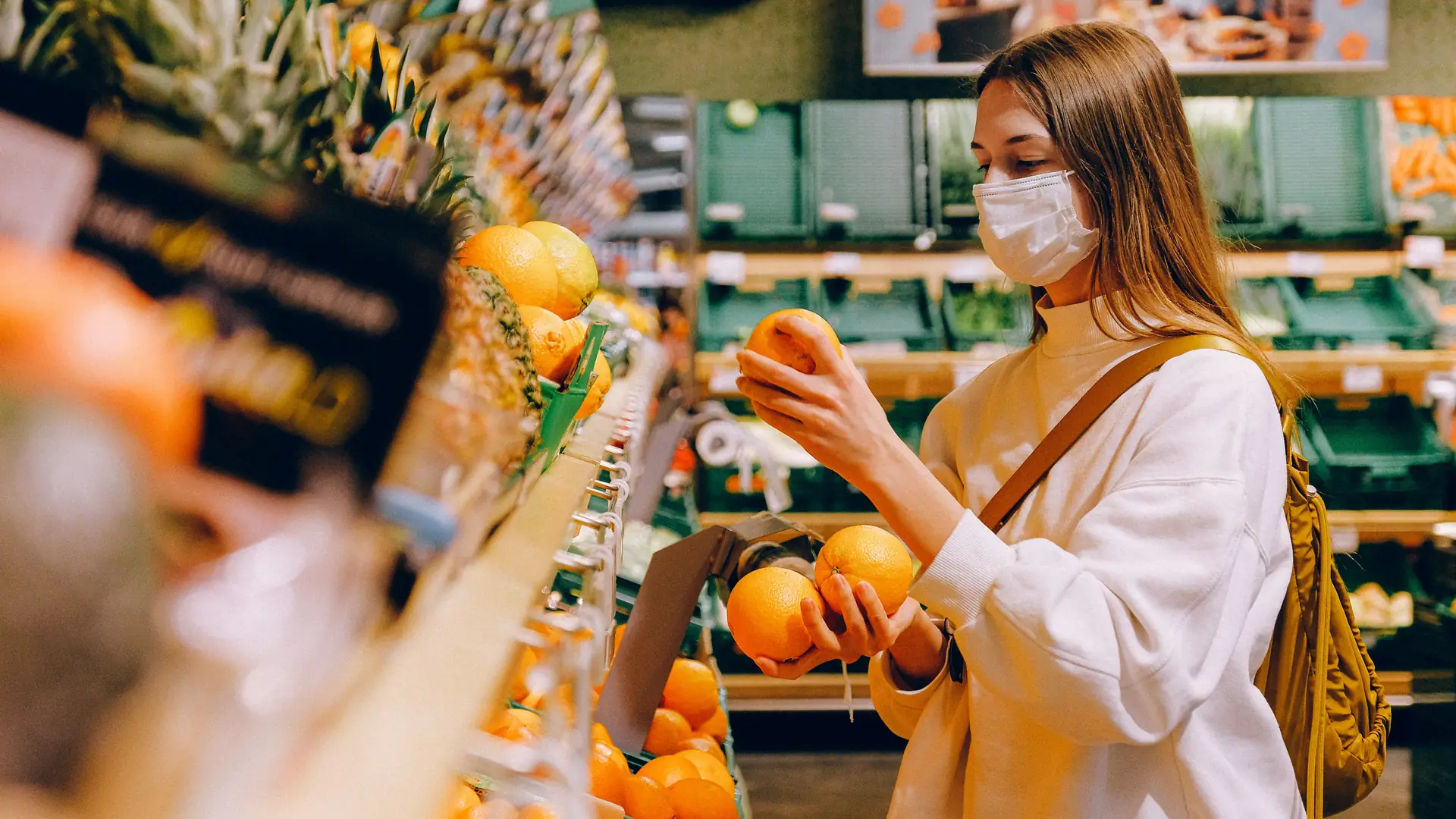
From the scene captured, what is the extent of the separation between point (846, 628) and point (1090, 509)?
1.10ft

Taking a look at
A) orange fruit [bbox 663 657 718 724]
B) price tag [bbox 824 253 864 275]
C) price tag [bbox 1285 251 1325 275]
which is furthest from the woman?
price tag [bbox 1285 251 1325 275]

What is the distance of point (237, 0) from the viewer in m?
0.69

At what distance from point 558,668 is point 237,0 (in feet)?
1.89

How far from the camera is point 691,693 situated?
180 cm

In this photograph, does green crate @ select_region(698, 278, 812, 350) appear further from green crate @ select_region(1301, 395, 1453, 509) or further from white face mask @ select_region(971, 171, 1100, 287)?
white face mask @ select_region(971, 171, 1100, 287)

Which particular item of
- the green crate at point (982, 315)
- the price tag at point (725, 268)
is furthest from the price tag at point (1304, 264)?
the price tag at point (725, 268)

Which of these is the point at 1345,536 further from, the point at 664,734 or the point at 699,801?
the point at 699,801

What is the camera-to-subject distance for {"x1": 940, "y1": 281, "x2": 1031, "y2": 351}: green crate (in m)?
3.96

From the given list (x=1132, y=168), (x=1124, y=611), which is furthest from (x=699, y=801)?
(x=1132, y=168)

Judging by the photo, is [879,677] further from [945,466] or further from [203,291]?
[203,291]

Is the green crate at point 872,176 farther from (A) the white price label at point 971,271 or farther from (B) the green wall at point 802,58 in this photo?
(B) the green wall at point 802,58

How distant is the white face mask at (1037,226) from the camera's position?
1162mm

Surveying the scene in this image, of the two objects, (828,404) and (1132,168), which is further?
(1132,168)

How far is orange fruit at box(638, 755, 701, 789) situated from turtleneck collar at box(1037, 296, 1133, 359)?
2.78 feet
